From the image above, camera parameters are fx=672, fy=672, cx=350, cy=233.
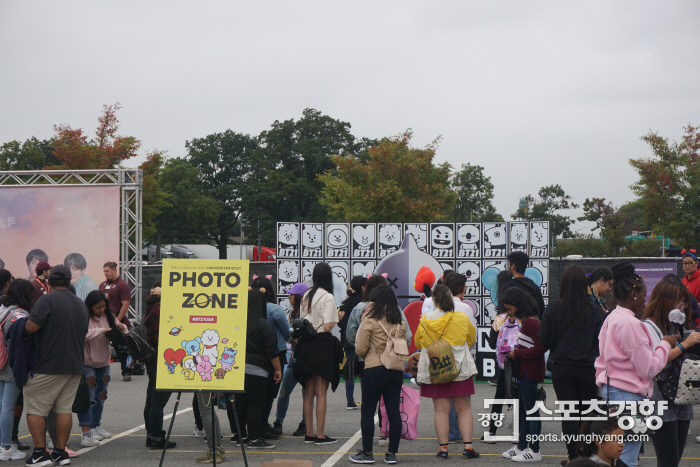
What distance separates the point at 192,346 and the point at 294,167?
46585mm

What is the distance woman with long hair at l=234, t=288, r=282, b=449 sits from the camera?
6.76m

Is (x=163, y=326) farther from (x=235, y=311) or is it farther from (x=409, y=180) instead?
(x=409, y=180)

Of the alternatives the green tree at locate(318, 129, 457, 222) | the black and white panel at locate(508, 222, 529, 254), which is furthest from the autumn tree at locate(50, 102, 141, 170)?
the black and white panel at locate(508, 222, 529, 254)

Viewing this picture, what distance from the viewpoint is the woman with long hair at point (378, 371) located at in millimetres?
6289

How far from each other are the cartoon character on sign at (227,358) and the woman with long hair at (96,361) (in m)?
2.28

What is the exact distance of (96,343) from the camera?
7.26m

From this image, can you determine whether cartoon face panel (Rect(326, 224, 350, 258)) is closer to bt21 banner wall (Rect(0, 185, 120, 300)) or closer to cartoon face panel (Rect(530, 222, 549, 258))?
cartoon face panel (Rect(530, 222, 549, 258))

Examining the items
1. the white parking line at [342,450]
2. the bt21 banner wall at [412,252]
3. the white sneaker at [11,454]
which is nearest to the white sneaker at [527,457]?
the white parking line at [342,450]

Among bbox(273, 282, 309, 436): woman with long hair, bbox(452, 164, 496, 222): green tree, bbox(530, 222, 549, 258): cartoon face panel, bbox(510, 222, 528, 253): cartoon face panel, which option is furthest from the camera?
bbox(452, 164, 496, 222): green tree

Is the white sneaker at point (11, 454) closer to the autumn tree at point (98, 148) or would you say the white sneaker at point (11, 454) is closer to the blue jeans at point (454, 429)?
the blue jeans at point (454, 429)

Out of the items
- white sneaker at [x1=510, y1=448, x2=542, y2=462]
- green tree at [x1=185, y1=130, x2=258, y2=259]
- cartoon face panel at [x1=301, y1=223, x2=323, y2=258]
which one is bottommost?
white sneaker at [x1=510, y1=448, x2=542, y2=462]

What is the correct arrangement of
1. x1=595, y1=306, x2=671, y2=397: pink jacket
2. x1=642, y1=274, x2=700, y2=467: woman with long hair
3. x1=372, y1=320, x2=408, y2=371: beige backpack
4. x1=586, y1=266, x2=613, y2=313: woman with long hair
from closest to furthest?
1. x1=595, y1=306, x2=671, y2=397: pink jacket
2. x1=642, y1=274, x2=700, y2=467: woman with long hair
3. x1=372, y1=320, x2=408, y2=371: beige backpack
4. x1=586, y1=266, x2=613, y2=313: woman with long hair

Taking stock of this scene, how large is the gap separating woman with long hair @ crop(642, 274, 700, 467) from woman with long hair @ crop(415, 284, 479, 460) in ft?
6.87

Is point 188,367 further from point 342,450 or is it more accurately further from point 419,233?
point 419,233
